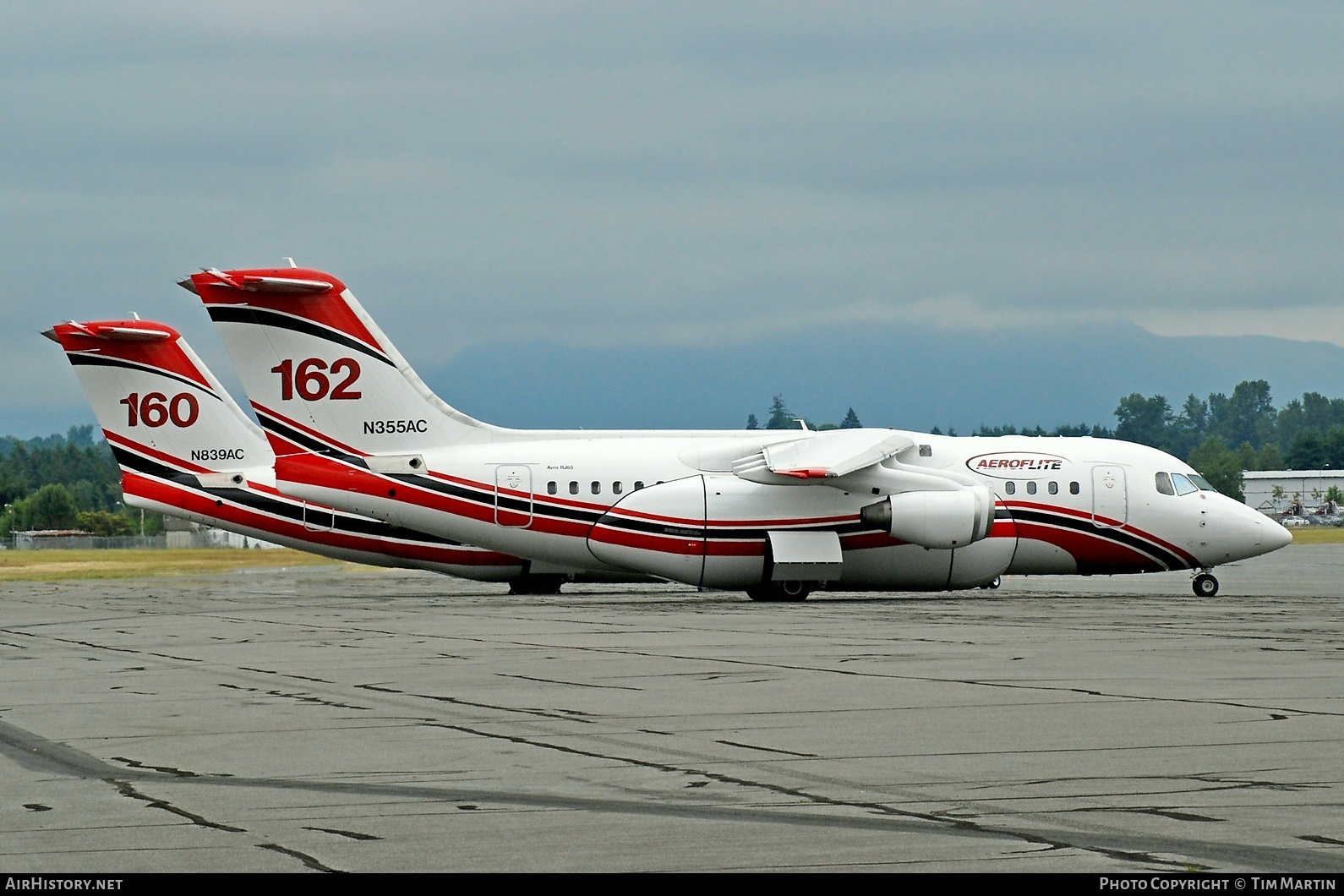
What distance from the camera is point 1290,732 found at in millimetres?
12805

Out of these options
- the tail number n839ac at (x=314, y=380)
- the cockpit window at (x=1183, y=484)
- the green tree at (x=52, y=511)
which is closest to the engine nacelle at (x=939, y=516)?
the cockpit window at (x=1183, y=484)

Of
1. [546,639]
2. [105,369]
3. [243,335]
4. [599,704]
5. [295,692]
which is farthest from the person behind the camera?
[105,369]

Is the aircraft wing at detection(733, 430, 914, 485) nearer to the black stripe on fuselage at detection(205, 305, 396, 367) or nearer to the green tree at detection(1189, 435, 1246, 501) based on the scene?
the black stripe on fuselage at detection(205, 305, 396, 367)

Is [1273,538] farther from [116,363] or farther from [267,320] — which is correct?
[116,363]

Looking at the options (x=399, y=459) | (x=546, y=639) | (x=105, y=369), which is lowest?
(x=546, y=639)

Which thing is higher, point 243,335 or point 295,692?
point 243,335

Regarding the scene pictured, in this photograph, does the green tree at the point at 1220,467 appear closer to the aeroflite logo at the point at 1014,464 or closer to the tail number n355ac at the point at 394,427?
the aeroflite logo at the point at 1014,464

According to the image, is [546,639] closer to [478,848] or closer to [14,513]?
[478,848]

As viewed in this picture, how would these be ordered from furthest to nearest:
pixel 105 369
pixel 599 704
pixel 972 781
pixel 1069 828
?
pixel 105 369 → pixel 599 704 → pixel 972 781 → pixel 1069 828

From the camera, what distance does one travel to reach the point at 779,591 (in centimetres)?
3719

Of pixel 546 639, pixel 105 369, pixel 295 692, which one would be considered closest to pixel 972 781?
pixel 295 692

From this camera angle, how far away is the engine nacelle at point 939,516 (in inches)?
1396

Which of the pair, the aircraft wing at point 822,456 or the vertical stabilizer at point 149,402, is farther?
the vertical stabilizer at point 149,402

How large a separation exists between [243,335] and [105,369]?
30.7ft
